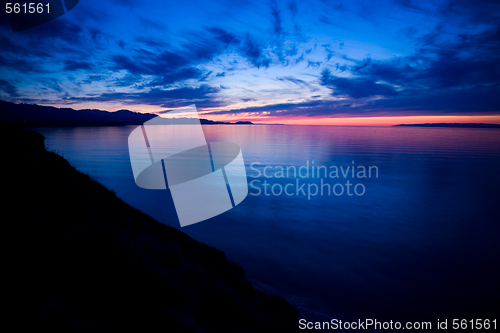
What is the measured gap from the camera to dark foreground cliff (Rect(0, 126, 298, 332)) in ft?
9.20

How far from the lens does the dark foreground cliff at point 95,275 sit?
2.80 m

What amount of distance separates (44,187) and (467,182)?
93.2ft

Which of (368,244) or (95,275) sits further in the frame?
(368,244)

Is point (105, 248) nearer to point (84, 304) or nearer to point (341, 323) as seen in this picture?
point (84, 304)

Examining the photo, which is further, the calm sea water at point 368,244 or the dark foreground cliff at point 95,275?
the calm sea water at point 368,244

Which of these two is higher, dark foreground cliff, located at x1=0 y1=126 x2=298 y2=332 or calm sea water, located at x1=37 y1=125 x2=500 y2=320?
dark foreground cliff, located at x1=0 y1=126 x2=298 y2=332

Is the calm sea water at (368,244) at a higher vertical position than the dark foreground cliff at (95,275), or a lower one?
lower

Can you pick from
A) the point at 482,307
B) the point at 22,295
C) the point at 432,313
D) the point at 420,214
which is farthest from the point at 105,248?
the point at 420,214

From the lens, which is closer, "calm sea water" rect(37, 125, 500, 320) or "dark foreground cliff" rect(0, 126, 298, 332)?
"dark foreground cliff" rect(0, 126, 298, 332)

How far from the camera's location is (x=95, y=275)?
3400 millimetres

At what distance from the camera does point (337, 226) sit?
12.6 meters

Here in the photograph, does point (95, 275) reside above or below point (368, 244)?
above

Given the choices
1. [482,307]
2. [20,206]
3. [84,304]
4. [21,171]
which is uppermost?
[21,171]

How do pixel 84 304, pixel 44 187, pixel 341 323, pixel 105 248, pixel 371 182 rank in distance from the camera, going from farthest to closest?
pixel 371 182 < pixel 341 323 < pixel 44 187 < pixel 105 248 < pixel 84 304
